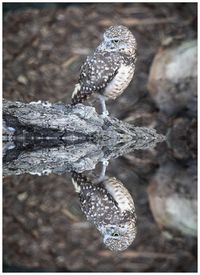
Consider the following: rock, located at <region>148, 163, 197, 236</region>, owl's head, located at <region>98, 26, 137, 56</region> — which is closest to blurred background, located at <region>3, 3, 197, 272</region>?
rock, located at <region>148, 163, 197, 236</region>

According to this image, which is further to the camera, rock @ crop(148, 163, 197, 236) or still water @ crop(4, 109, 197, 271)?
rock @ crop(148, 163, 197, 236)

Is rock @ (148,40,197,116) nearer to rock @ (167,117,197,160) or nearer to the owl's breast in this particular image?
rock @ (167,117,197,160)

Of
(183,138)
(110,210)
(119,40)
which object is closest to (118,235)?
(110,210)

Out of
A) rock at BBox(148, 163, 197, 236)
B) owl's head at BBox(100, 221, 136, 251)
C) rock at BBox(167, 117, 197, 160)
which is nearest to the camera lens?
owl's head at BBox(100, 221, 136, 251)

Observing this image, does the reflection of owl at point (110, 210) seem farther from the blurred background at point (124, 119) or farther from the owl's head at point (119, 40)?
the owl's head at point (119, 40)

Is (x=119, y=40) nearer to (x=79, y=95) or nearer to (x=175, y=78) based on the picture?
(x=79, y=95)

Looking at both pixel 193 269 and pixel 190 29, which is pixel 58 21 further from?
pixel 193 269

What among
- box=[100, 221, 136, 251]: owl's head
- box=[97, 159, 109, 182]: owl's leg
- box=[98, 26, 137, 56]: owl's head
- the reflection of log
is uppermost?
box=[98, 26, 137, 56]: owl's head

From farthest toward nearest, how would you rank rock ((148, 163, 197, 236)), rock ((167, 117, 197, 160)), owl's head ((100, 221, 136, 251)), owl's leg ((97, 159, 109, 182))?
rock ((167, 117, 197, 160))
rock ((148, 163, 197, 236))
owl's leg ((97, 159, 109, 182))
owl's head ((100, 221, 136, 251))
